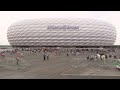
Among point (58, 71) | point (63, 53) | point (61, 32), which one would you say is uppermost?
point (58, 71)

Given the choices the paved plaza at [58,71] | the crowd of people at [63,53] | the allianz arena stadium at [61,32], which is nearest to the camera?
the paved plaza at [58,71]

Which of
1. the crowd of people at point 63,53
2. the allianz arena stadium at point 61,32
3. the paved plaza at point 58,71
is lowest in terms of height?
the allianz arena stadium at point 61,32

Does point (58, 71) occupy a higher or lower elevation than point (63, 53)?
higher

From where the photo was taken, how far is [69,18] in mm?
109625

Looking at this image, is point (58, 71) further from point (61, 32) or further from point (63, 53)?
point (61, 32)

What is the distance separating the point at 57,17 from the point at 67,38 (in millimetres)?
12419

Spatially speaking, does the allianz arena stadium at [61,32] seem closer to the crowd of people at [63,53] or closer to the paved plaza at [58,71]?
the crowd of people at [63,53]

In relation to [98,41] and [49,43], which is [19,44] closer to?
[49,43]

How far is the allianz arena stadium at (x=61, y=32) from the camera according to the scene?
105m

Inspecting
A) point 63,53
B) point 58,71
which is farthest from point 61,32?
point 58,71

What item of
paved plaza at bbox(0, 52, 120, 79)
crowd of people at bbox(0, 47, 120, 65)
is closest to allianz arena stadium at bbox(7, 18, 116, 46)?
crowd of people at bbox(0, 47, 120, 65)

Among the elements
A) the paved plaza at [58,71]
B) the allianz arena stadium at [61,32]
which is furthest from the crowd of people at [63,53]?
the allianz arena stadium at [61,32]

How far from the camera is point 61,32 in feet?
342
